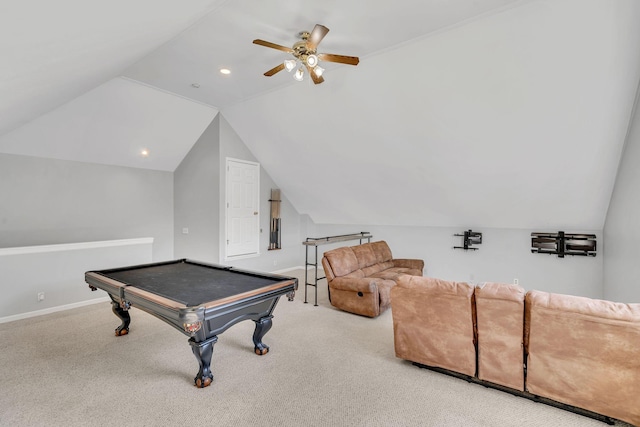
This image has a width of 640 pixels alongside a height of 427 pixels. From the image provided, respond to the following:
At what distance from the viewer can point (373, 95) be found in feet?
13.2

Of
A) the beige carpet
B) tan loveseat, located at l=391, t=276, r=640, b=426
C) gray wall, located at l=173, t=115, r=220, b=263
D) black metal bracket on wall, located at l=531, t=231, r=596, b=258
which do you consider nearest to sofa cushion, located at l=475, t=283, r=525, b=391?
tan loveseat, located at l=391, t=276, r=640, b=426

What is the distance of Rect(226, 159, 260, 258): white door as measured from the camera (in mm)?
5867

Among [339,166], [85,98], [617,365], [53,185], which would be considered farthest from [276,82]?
[617,365]

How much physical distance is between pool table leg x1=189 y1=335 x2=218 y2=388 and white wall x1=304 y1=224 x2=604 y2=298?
4600 mm

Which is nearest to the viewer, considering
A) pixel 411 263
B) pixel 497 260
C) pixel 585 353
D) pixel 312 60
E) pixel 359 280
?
pixel 585 353

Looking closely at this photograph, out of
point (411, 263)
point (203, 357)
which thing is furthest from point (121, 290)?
point (411, 263)

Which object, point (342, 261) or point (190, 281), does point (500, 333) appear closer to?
point (342, 261)

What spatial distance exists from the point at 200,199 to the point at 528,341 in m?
5.45

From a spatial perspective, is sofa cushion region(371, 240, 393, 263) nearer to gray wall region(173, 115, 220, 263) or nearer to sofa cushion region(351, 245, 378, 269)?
sofa cushion region(351, 245, 378, 269)

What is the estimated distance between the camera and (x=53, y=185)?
15.6 ft

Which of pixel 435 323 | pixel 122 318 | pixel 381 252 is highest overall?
pixel 381 252

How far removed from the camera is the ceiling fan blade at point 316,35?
258 cm

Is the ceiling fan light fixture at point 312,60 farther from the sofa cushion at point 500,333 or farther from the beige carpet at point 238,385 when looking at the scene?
the beige carpet at point 238,385

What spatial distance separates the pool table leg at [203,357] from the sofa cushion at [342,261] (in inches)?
88.1
